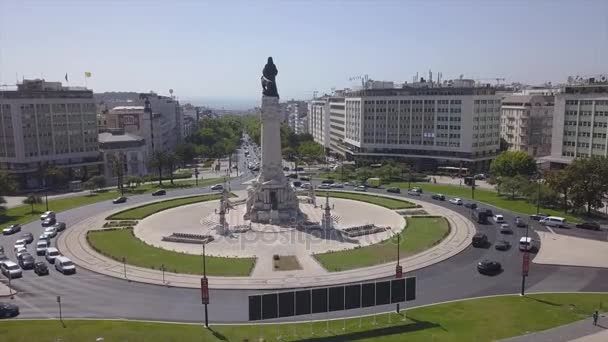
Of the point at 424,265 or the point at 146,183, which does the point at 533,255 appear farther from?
the point at 146,183

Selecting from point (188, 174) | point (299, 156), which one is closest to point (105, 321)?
point (188, 174)

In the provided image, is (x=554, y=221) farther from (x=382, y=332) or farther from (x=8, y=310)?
(x=8, y=310)

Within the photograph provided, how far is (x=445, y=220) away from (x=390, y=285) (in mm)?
44540

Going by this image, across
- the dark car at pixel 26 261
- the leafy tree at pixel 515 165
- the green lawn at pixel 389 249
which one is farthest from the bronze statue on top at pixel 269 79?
the leafy tree at pixel 515 165

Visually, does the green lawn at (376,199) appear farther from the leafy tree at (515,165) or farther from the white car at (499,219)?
the leafy tree at (515,165)

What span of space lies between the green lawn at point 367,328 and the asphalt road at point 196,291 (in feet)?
7.82

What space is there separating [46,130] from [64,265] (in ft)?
269

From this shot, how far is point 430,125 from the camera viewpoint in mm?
149625

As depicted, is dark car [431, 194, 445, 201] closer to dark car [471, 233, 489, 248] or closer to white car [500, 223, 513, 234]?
white car [500, 223, 513, 234]

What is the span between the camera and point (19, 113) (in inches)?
5032

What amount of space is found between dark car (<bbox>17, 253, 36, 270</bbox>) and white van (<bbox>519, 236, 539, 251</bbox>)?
67558mm

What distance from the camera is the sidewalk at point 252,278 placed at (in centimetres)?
5938

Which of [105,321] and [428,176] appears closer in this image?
[105,321]

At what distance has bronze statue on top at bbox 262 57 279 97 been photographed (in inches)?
3701
